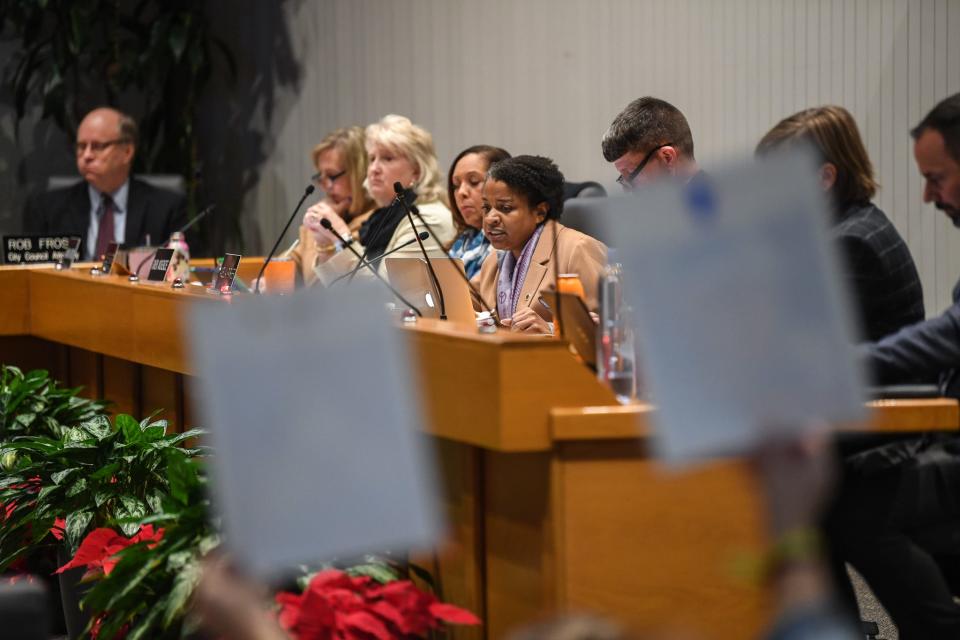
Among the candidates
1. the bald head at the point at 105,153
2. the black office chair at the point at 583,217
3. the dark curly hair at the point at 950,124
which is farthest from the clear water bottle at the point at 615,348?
the bald head at the point at 105,153

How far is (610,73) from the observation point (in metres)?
→ 5.47

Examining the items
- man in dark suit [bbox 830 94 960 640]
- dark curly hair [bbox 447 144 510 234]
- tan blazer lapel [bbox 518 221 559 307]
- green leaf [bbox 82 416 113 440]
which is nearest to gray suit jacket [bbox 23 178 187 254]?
dark curly hair [bbox 447 144 510 234]

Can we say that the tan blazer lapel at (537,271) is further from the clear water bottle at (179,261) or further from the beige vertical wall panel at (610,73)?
the beige vertical wall panel at (610,73)

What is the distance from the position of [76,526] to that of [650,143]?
148 cm

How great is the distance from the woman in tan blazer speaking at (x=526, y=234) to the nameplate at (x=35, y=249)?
5.60 ft

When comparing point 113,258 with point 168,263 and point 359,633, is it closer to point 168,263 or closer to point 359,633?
point 168,263

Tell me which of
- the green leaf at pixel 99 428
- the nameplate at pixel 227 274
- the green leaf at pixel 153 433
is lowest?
the green leaf at pixel 99 428

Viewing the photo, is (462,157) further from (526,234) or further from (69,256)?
(69,256)

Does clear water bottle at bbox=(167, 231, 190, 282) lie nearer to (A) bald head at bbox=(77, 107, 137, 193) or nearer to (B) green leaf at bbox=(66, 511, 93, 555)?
(B) green leaf at bbox=(66, 511, 93, 555)

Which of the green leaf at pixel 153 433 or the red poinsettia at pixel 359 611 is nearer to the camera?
the red poinsettia at pixel 359 611

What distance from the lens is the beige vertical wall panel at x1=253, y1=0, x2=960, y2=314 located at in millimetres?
4586

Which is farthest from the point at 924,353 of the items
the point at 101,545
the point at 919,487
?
the point at 101,545

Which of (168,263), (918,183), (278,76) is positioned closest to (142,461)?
(168,263)

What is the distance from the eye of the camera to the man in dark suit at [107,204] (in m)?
5.94
